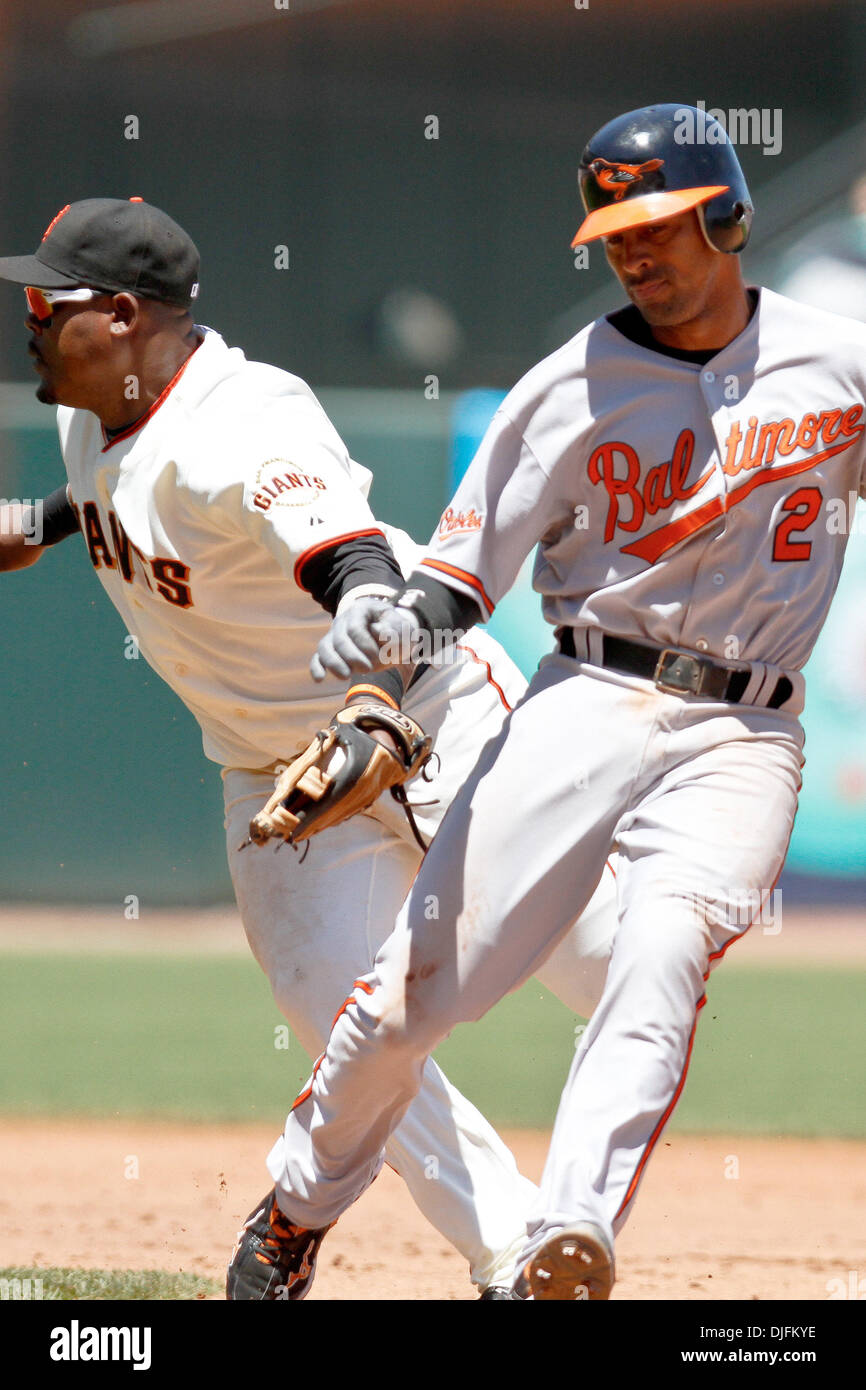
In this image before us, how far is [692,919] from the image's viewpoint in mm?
2455

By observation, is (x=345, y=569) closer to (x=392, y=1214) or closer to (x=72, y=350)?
(x=72, y=350)

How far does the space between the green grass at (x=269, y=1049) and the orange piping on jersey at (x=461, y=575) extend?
3.36 m

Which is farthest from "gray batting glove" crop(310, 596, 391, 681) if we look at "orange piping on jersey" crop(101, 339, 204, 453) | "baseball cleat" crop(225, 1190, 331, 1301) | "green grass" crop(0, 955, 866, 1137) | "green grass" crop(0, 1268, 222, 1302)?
"green grass" crop(0, 955, 866, 1137)

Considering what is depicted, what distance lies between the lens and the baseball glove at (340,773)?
2.55 meters

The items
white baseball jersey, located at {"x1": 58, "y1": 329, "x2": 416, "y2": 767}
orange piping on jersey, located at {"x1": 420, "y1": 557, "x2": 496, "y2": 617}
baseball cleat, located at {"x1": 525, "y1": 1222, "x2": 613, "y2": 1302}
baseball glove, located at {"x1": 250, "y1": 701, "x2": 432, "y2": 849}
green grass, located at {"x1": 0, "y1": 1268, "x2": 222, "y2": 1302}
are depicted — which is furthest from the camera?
green grass, located at {"x1": 0, "y1": 1268, "x2": 222, "y2": 1302}

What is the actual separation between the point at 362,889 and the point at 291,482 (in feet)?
2.83

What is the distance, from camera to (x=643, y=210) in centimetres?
262

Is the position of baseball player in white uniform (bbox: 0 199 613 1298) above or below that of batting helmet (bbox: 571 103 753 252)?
below

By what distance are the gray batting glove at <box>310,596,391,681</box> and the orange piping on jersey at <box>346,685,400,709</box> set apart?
9cm

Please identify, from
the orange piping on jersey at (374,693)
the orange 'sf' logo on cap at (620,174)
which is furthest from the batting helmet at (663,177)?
the orange piping on jersey at (374,693)

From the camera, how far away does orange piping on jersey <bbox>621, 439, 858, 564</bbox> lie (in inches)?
103

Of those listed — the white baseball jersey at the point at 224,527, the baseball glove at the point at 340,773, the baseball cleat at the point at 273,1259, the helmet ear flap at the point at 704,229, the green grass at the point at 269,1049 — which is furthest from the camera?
the green grass at the point at 269,1049

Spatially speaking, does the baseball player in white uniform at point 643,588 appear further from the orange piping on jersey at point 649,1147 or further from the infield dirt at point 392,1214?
the infield dirt at point 392,1214

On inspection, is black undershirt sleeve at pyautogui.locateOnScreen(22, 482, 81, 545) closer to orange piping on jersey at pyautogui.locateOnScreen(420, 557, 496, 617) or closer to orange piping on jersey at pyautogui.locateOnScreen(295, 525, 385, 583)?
orange piping on jersey at pyautogui.locateOnScreen(295, 525, 385, 583)
